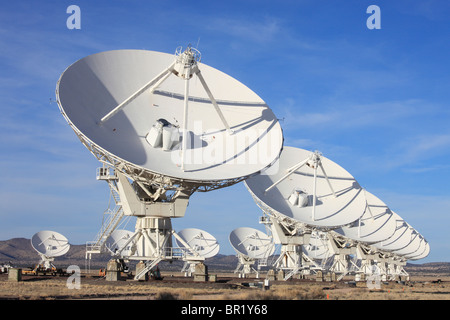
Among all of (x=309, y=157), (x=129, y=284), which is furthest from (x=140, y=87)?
(x=309, y=157)

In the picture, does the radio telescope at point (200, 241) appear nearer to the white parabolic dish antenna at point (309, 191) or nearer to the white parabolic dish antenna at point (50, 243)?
the white parabolic dish antenna at point (50, 243)

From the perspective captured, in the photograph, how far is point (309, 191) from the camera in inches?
2030

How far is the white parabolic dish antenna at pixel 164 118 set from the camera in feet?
105

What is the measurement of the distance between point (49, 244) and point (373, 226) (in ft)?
135

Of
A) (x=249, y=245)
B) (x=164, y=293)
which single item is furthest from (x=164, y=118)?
(x=249, y=245)

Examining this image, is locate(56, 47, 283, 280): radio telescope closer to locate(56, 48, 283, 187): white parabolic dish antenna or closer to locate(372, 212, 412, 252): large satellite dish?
locate(56, 48, 283, 187): white parabolic dish antenna

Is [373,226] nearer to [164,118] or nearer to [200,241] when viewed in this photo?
[200,241]

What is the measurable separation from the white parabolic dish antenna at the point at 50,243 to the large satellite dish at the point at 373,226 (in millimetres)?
34926

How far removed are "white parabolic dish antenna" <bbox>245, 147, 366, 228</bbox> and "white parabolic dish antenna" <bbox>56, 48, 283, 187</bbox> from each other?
31.5 ft
